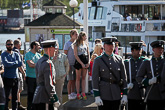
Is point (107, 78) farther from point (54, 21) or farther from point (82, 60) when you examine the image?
point (54, 21)

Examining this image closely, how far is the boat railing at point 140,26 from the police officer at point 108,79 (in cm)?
3228

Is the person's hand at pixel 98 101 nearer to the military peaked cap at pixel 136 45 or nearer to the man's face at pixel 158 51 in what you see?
the man's face at pixel 158 51

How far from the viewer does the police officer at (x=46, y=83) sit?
765cm

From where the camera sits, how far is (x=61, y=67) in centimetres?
1018

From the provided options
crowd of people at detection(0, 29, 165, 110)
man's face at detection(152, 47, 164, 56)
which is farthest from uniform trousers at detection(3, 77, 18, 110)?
man's face at detection(152, 47, 164, 56)

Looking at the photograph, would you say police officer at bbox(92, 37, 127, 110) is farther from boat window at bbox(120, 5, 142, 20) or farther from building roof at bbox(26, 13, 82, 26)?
boat window at bbox(120, 5, 142, 20)

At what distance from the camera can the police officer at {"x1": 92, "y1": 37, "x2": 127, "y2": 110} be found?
7648 mm

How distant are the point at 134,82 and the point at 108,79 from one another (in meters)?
1.08

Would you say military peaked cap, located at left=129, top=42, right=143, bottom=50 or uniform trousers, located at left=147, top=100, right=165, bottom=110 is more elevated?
military peaked cap, located at left=129, top=42, right=143, bottom=50

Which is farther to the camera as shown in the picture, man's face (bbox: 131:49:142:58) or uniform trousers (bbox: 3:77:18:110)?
uniform trousers (bbox: 3:77:18:110)

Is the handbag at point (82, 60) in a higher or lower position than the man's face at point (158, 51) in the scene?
lower

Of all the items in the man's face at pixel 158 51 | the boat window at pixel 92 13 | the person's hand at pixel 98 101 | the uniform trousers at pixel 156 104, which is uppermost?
the boat window at pixel 92 13

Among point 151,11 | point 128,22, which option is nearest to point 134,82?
point 128,22

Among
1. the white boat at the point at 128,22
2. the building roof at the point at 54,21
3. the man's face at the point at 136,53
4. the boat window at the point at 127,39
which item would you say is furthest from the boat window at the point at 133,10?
the man's face at the point at 136,53
